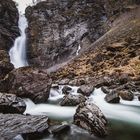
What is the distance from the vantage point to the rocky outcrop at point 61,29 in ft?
133

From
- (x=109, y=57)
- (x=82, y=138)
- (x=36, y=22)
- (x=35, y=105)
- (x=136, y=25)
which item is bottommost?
(x=82, y=138)

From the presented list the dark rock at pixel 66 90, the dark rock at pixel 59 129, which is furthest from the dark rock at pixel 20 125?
the dark rock at pixel 66 90

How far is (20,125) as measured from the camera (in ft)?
32.3

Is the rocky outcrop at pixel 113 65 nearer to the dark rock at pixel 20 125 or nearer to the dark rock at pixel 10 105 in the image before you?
the dark rock at pixel 10 105

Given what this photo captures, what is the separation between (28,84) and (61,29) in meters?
28.3

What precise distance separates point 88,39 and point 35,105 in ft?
87.8

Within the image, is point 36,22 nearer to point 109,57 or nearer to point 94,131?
point 109,57

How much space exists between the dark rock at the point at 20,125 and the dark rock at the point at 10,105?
6.20 feet

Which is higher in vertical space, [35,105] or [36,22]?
[36,22]

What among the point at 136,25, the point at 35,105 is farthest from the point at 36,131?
the point at 136,25

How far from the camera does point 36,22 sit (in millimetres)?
45844

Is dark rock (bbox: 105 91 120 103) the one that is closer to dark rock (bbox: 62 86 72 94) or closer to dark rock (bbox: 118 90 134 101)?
dark rock (bbox: 118 90 134 101)

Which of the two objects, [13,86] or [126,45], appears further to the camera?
[126,45]

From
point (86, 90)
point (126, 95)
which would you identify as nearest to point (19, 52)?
point (86, 90)
